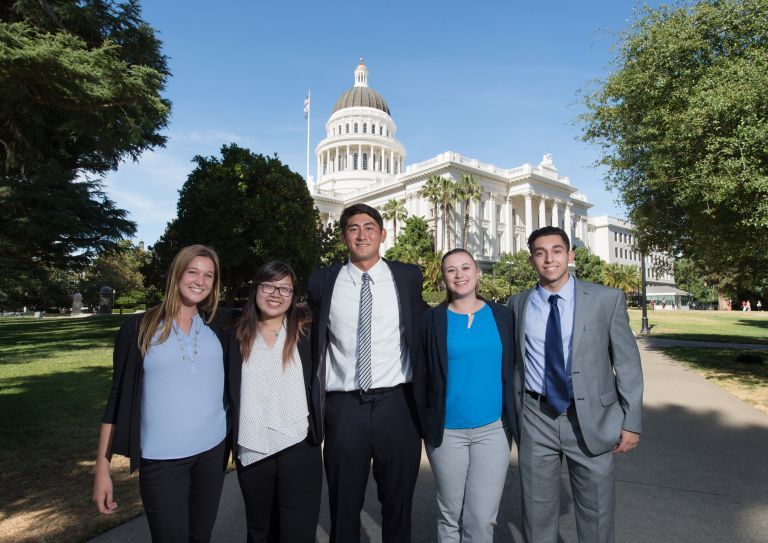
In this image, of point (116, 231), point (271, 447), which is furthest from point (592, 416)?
A: point (116, 231)

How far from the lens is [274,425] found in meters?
2.76

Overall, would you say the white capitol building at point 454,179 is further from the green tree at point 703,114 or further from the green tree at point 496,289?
the green tree at point 703,114

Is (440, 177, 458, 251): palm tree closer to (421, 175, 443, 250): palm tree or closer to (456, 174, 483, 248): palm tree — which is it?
(421, 175, 443, 250): palm tree

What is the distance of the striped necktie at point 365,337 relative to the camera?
294 centimetres

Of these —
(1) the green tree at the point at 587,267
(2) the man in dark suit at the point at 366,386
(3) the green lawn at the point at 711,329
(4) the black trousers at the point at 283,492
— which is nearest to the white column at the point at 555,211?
(1) the green tree at the point at 587,267

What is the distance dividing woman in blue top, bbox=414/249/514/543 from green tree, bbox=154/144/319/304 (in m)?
22.6

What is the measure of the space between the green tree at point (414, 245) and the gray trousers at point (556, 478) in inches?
1818

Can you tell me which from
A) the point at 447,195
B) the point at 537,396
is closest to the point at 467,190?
the point at 447,195

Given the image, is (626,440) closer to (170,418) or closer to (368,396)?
(368,396)

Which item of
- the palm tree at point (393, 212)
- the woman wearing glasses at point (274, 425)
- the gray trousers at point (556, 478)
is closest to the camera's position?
the woman wearing glasses at point (274, 425)

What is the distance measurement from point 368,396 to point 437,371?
461 millimetres

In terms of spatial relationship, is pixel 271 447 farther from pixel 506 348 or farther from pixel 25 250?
pixel 25 250

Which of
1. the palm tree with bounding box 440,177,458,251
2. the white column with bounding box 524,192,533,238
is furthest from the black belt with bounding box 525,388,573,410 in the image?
the white column with bounding box 524,192,533,238

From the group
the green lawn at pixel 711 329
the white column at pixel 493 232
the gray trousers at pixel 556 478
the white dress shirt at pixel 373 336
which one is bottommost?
the green lawn at pixel 711 329
